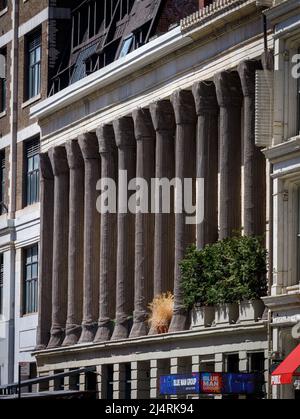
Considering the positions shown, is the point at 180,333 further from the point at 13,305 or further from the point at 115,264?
the point at 13,305

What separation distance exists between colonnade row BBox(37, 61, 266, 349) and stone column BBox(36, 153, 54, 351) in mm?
42

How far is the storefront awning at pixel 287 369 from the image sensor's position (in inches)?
1885

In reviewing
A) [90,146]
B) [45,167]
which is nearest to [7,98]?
[45,167]

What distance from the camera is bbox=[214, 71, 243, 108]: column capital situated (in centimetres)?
5684

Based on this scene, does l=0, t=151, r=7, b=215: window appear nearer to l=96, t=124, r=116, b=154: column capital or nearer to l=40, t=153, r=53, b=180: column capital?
l=40, t=153, r=53, b=180: column capital

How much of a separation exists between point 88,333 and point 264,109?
1776cm

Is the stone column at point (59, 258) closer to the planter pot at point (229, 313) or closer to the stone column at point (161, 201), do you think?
the stone column at point (161, 201)

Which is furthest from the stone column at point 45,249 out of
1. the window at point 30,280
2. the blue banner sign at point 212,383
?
the blue banner sign at point 212,383

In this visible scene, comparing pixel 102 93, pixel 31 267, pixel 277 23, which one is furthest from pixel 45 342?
pixel 277 23

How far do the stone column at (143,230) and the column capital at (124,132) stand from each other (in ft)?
3.89

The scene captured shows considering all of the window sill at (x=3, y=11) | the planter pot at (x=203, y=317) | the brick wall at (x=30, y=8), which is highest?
the window sill at (x=3, y=11)

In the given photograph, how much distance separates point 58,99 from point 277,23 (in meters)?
20.2

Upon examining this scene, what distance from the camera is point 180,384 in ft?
167

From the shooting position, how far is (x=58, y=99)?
70688 millimetres
